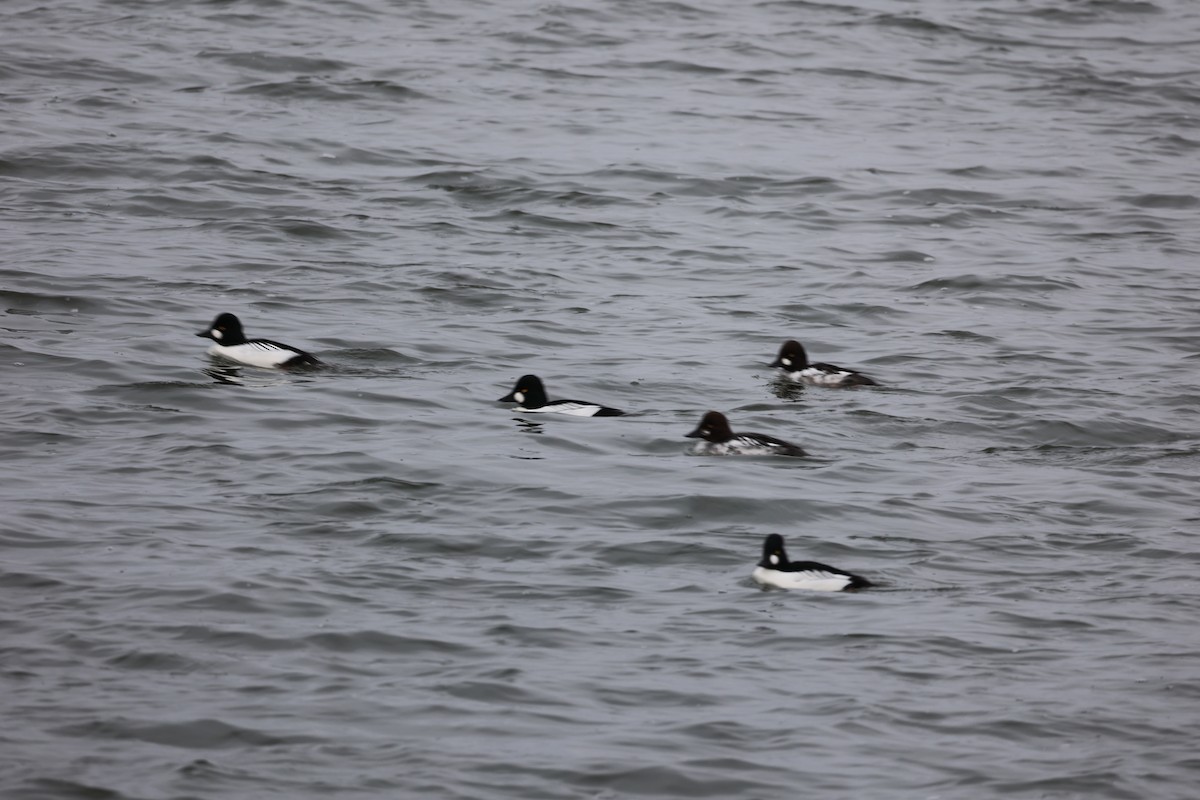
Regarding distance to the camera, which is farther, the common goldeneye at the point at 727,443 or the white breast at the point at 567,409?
the white breast at the point at 567,409

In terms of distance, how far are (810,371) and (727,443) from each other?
2363mm

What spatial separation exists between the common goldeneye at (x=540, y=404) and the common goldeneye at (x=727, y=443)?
120cm

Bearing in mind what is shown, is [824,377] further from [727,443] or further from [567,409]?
[567,409]

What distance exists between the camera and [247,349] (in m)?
15.4

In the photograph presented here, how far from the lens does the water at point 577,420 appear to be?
8867mm

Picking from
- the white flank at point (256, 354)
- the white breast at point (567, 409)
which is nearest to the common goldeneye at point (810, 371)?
the white breast at point (567, 409)

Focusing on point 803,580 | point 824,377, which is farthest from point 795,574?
point 824,377

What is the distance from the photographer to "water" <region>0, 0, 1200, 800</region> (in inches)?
349

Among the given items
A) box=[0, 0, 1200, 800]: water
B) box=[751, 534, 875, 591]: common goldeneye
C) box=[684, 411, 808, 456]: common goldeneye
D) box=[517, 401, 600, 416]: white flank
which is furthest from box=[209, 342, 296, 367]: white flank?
box=[751, 534, 875, 591]: common goldeneye

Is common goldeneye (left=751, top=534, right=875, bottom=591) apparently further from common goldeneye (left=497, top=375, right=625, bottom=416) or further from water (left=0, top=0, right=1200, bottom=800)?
common goldeneye (left=497, top=375, right=625, bottom=416)

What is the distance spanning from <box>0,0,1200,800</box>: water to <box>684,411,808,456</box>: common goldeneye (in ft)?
0.37

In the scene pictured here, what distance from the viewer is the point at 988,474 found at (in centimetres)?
1393

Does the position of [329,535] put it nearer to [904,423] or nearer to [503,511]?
[503,511]

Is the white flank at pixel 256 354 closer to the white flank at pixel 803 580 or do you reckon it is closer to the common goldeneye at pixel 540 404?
the common goldeneye at pixel 540 404
